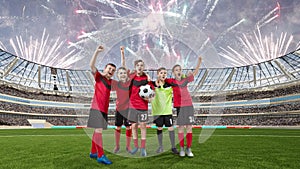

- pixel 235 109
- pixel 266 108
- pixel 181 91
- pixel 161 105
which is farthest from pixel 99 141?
pixel 235 109

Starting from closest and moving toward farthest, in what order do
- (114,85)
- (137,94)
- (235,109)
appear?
(114,85) < (137,94) < (235,109)

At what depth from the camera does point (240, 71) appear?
61.0 metres

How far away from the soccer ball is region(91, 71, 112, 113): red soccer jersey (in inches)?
33.2

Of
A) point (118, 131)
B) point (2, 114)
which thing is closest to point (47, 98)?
point (2, 114)

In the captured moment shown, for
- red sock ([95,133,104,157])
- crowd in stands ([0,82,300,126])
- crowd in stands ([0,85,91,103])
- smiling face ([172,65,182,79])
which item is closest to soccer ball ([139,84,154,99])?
smiling face ([172,65,182,79])

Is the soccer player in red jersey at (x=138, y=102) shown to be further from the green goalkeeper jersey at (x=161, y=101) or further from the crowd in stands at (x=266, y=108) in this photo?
the crowd in stands at (x=266, y=108)

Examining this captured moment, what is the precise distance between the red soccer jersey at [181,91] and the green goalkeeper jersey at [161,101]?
5.7 inches

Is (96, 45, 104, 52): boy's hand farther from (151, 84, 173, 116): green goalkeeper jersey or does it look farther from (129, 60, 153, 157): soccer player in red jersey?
(151, 84, 173, 116): green goalkeeper jersey

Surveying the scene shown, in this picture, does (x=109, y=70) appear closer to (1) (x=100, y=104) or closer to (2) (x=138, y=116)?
(1) (x=100, y=104)

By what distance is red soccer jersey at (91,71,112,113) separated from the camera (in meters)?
4.63

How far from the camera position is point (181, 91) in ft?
19.1

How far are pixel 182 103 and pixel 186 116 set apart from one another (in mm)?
361

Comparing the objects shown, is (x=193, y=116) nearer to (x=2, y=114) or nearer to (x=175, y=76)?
(x=175, y=76)

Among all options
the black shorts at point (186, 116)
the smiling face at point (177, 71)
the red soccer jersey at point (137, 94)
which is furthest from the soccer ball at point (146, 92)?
the black shorts at point (186, 116)
